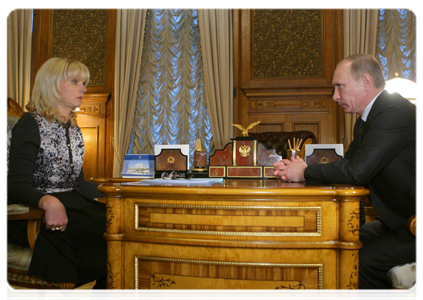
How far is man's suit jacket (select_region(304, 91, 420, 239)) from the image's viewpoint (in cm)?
127

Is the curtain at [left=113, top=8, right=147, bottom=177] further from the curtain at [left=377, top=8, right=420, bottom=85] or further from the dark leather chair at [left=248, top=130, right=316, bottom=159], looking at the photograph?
the curtain at [left=377, top=8, right=420, bottom=85]

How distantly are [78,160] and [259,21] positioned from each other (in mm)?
3777

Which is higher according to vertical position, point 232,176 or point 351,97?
point 351,97

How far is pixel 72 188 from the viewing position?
178 cm

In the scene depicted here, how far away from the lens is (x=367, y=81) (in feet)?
5.19

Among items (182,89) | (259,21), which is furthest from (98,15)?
(259,21)

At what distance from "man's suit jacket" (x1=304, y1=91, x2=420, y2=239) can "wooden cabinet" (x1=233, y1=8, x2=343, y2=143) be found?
129 inches

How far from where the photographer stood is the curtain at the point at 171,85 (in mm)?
4871

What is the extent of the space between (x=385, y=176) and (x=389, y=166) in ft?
0.15

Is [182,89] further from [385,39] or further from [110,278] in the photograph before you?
[110,278]

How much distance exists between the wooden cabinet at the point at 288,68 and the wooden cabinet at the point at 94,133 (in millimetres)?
2030

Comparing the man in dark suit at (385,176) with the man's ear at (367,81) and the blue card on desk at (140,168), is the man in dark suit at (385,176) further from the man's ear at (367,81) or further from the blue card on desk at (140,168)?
the blue card on desk at (140,168)

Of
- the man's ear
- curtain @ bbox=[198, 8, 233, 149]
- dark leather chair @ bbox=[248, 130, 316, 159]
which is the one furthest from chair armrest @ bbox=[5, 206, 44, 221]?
curtain @ bbox=[198, 8, 233, 149]

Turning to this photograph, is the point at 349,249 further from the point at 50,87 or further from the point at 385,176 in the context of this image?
the point at 50,87
